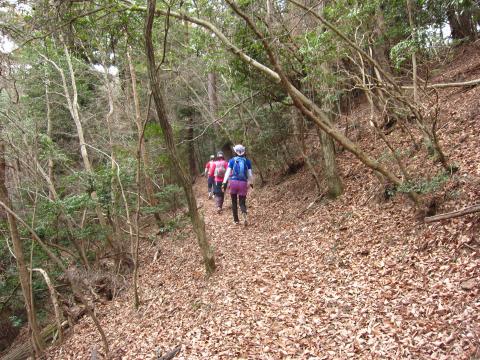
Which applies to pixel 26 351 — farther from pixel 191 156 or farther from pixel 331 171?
pixel 191 156

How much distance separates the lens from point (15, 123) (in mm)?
9039

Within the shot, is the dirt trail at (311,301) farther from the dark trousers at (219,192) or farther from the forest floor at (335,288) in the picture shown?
the dark trousers at (219,192)

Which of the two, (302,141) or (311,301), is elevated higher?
(302,141)

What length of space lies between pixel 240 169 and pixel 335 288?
15.4ft

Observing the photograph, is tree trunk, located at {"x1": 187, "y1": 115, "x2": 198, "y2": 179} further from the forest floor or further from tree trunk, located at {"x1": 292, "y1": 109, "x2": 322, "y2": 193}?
the forest floor

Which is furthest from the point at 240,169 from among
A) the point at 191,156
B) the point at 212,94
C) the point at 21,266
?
the point at 191,156

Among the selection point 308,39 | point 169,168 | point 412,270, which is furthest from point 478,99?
point 169,168

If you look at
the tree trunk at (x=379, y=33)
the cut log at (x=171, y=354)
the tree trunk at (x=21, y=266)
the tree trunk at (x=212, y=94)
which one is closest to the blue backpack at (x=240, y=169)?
the tree trunk at (x=379, y=33)

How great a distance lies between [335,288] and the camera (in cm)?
545

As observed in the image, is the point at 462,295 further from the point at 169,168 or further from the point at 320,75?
the point at 169,168

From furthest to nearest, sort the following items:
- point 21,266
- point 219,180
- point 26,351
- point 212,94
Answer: point 212,94 → point 219,180 → point 26,351 → point 21,266

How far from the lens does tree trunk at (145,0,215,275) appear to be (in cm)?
523

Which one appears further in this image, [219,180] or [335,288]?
[219,180]

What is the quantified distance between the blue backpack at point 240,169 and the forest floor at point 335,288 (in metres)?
1.52
